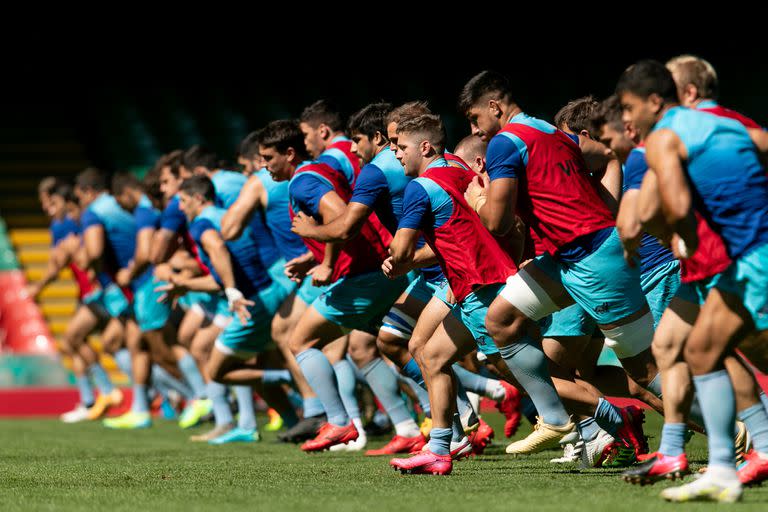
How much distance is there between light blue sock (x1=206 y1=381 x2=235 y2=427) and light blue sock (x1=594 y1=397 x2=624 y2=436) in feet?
15.4

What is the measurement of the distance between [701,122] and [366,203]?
2734 mm

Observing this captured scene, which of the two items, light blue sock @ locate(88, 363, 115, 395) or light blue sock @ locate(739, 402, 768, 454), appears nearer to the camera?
light blue sock @ locate(739, 402, 768, 454)

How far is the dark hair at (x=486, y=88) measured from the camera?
658 cm

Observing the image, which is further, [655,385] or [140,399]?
[140,399]

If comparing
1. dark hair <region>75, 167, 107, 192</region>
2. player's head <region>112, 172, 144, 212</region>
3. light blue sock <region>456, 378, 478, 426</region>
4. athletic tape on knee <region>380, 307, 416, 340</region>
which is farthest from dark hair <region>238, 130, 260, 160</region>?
dark hair <region>75, 167, 107, 192</region>

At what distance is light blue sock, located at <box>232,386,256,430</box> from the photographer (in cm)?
1037

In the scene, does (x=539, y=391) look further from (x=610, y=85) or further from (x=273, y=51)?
(x=273, y=51)

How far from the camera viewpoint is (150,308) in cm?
1252

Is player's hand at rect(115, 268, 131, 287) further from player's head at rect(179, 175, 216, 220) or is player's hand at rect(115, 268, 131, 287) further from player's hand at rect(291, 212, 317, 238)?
player's hand at rect(291, 212, 317, 238)

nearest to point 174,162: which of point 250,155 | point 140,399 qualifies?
point 250,155

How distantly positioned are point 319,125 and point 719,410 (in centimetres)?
450

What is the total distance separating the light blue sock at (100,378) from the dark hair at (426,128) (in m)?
8.17

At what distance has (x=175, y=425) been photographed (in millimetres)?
12859

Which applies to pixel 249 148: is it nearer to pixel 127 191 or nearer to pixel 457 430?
pixel 127 191
